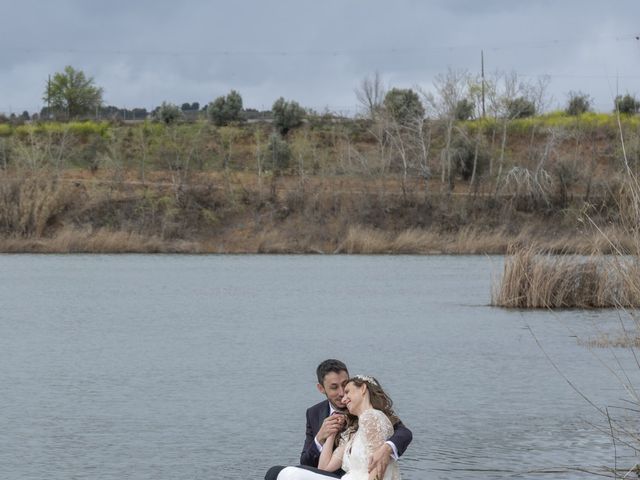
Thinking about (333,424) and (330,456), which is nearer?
(333,424)

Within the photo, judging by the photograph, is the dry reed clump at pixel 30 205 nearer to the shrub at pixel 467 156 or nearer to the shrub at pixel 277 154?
the shrub at pixel 277 154

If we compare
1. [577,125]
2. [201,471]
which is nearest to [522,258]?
[201,471]

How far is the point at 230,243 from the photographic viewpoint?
57.1 m

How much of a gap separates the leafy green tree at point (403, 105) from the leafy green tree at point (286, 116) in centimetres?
581

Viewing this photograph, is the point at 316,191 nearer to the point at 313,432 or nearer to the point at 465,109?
the point at 465,109

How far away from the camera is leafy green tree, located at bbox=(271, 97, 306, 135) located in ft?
266

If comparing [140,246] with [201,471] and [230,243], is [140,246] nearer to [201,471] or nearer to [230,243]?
[230,243]

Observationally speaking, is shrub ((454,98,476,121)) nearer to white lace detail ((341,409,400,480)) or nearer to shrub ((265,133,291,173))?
shrub ((265,133,291,173))

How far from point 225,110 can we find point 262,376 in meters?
66.2

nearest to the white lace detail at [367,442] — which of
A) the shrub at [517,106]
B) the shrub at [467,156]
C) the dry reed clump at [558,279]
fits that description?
the dry reed clump at [558,279]

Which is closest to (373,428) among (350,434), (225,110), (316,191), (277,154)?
(350,434)

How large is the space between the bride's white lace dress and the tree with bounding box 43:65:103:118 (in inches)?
3322

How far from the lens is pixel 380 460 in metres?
7.48

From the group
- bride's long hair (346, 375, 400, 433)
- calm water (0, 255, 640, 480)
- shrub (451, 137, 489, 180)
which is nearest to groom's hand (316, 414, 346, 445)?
bride's long hair (346, 375, 400, 433)
